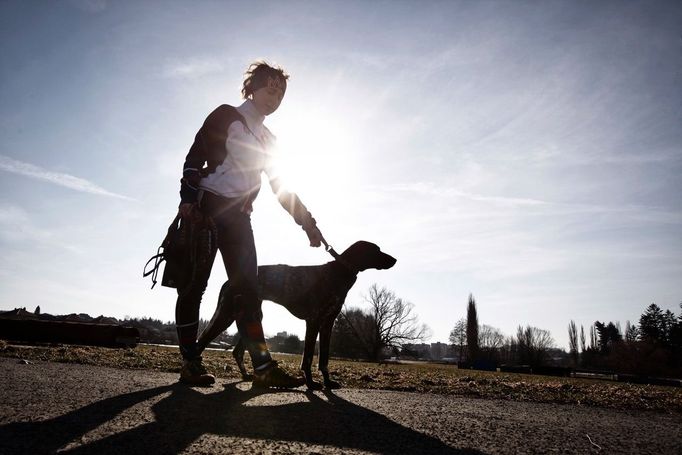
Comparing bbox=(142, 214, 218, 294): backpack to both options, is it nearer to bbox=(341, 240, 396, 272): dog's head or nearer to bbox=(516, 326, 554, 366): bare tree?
bbox=(341, 240, 396, 272): dog's head

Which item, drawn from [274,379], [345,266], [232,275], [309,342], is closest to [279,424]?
[274,379]

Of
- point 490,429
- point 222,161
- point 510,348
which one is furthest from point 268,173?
point 510,348

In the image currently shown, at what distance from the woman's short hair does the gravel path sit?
2.92 meters

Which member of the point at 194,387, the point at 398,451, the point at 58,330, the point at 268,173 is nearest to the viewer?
the point at 398,451

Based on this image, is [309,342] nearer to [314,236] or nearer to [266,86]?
[314,236]

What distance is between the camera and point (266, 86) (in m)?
4.09

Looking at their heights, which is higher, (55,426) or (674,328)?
(674,328)

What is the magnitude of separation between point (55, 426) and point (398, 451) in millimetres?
1393

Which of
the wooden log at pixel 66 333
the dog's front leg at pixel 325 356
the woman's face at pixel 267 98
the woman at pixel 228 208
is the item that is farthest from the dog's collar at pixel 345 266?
the wooden log at pixel 66 333

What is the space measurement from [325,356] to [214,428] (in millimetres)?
2604

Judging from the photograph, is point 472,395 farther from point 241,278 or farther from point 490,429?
point 241,278

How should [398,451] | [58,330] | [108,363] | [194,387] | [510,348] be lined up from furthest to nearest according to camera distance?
[510,348], [58,330], [108,363], [194,387], [398,451]

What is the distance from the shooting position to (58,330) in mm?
13664

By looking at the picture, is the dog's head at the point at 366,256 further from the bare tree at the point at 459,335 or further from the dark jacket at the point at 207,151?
the bare tree at the point at 459,335
